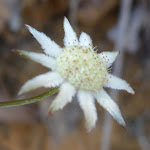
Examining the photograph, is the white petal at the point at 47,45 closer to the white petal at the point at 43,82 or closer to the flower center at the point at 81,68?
the flower center at the point at 81,68

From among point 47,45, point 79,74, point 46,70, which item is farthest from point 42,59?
point 46,70

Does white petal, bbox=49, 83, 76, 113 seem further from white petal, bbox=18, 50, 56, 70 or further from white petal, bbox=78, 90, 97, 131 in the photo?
white petal, bbox=18, 50, 56, 70

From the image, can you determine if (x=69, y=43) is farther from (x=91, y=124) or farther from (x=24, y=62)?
(x=24, y=62)

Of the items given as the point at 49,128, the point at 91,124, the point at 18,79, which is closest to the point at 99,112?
the point at 49,128

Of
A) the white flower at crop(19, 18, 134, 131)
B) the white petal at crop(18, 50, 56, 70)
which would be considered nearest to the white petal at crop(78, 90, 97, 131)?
the white flower at crop(19, 18, 134, 131)

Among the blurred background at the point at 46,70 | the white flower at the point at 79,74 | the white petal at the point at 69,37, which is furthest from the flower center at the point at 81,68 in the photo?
the blurred background at the point at 46,70
